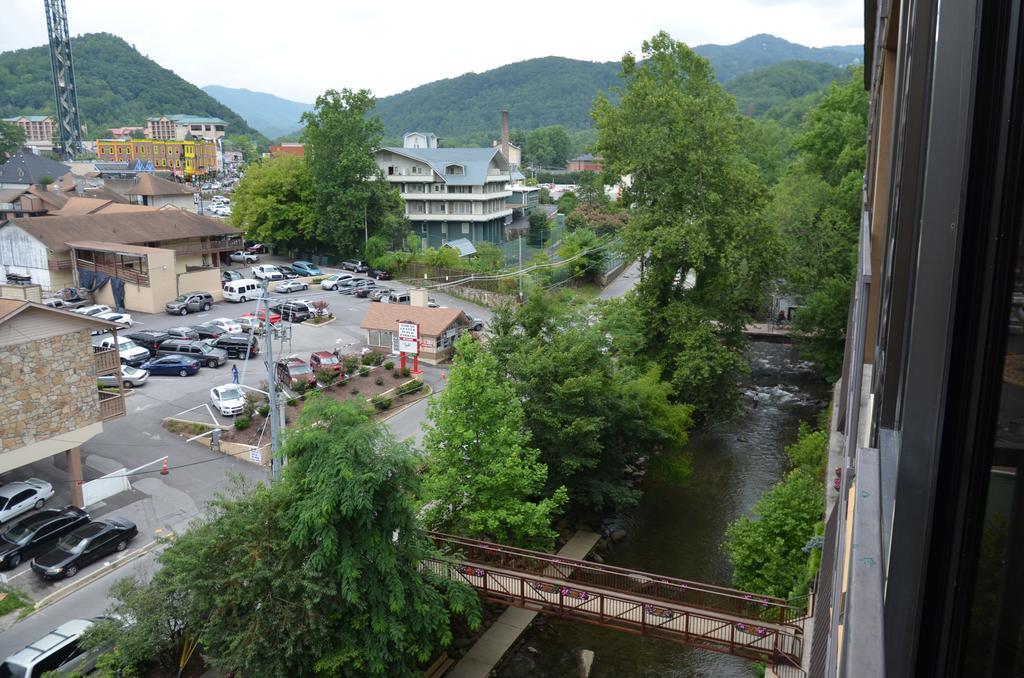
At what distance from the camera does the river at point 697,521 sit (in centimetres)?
1603

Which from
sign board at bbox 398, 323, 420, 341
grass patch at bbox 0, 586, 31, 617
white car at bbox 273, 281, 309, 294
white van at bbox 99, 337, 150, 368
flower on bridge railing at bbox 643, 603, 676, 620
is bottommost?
grass patch at bbox 0, 586, 31, 617

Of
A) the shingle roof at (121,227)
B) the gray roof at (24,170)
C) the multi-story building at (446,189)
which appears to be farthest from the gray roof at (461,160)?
the gray roof at (24,170)

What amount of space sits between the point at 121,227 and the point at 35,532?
1155 inches

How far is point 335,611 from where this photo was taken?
1244 centimetres

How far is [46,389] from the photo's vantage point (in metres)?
18.8

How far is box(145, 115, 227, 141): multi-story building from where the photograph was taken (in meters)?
131

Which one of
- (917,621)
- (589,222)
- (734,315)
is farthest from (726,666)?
(589,222)

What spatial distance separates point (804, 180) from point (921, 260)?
36.9 metres

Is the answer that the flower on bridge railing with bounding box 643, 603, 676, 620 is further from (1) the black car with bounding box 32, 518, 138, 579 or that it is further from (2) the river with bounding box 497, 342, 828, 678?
(1) the black car with bounding box 32, 518, 138, 579

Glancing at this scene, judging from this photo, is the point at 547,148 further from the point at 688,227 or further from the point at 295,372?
the point at 688,227

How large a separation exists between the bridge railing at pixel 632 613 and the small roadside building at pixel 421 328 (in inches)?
705

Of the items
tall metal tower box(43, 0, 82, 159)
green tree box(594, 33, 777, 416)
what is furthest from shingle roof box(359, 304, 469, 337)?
tall metal tower box(43, 0, 82, 159)

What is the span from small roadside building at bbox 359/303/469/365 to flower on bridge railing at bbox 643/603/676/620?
19.9m

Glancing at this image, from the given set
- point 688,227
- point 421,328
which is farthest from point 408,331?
point 688,227
